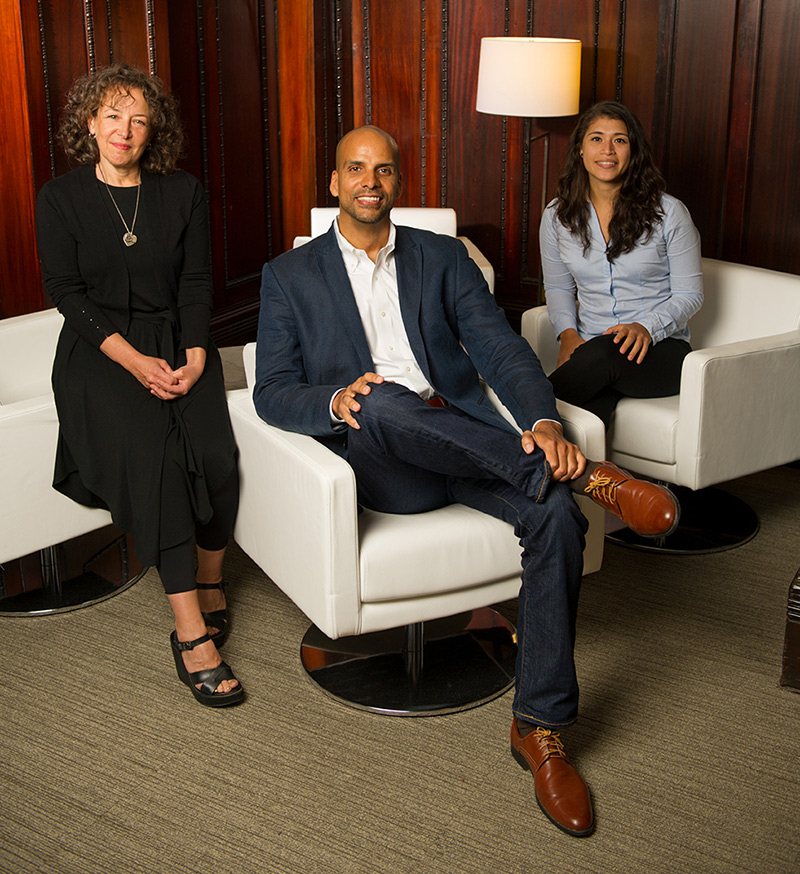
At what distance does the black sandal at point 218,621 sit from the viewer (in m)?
2.67

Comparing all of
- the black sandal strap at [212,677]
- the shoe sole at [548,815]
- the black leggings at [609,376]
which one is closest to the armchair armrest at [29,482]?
the black sandal strap at [212,677]

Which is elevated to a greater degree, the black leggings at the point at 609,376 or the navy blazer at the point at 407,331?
the navy blazer at the point at 407,331

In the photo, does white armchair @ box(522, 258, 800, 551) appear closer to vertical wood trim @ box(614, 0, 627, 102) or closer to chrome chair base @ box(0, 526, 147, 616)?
vertical wood trim @ box(614, 0, 627, 102)

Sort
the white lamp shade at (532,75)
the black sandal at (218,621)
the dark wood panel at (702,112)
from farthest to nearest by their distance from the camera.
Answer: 1. the white lamp shade at (532,75)
2. the dark wood panel at (702,112)
3. the black sandal at (218,621)

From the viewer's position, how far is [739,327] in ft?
10.9

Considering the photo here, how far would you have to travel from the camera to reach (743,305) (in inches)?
130

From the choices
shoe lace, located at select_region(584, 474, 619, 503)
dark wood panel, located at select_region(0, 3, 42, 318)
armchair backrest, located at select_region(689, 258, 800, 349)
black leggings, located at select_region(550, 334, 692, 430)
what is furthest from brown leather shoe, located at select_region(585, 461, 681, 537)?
dark wood panel, located at select_region(0, 3, 42, 318)

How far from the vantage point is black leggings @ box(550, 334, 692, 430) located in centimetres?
300

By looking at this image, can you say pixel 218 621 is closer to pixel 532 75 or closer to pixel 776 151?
pixel 532 75

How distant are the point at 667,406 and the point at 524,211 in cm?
204

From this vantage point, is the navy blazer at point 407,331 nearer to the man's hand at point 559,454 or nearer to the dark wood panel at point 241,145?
the man's hand at point 559,454

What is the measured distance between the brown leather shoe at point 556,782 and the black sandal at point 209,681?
2.31 feet

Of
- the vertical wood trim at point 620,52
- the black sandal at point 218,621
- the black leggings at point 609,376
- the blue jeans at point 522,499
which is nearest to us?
the blue jeans at point 522,499

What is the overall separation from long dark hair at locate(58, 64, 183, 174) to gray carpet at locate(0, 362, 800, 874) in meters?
1.27
